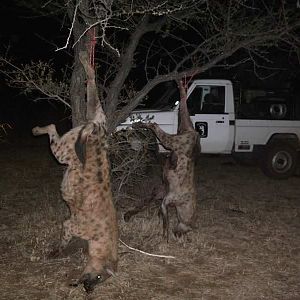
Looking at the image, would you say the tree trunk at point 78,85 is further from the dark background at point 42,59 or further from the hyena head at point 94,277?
the hyena head at point 94,277

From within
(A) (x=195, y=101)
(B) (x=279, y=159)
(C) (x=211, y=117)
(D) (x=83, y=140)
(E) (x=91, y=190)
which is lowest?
(B) (x=279, y=159)

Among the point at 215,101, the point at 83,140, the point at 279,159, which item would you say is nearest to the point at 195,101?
the point at 215,101

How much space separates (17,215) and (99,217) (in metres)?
2.65

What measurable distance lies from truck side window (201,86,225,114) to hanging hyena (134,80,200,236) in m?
4.42

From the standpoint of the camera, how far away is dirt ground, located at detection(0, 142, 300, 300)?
5270 mm

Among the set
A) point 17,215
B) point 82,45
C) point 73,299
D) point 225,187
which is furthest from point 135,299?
point 225,187

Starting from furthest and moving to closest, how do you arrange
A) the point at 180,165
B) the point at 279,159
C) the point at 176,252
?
the point at 279,159, the point at 180,165, the point at 176,252

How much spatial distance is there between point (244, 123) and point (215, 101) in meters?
0.75

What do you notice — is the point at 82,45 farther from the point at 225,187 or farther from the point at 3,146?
the point at 3,146

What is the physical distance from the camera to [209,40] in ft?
22.4

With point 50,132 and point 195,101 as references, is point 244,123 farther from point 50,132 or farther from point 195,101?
point 50,132

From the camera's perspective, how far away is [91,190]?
5328 mm

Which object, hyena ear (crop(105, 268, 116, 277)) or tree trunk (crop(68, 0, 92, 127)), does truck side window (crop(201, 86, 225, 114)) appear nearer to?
tree trunk (crop(68, 0, 92, 127))

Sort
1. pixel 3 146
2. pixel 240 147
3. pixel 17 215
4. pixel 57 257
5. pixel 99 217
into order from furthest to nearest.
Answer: pixel 3 146, pixel 240 147, pixel 17 215, pixel 57 257, pixel 99 217
